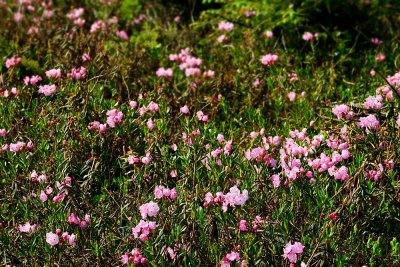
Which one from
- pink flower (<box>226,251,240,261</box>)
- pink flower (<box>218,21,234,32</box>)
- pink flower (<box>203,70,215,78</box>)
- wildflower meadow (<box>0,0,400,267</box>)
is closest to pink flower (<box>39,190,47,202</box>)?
wildflower meadow (<box>0,0,400,267</box>)

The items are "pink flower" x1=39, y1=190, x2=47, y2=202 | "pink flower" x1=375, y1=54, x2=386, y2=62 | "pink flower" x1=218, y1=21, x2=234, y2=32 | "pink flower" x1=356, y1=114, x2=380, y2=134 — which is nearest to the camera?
"pink flower" x1=39, y1=190, x2=47, y2=202

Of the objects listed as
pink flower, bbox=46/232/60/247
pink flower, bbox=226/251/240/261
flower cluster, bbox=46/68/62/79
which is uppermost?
pink flower, bbox=46/232/60/247

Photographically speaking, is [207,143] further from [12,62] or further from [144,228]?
[12,62]

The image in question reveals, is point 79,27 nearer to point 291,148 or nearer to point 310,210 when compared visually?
point 291,148

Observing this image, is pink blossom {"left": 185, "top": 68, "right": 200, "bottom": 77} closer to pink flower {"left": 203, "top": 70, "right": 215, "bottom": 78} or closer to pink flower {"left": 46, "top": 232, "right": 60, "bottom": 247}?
pink flower {"left": 203, "top": 70, "right": 215, "bottom": 78}

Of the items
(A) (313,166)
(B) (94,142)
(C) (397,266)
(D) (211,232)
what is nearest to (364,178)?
(A) (313,166)

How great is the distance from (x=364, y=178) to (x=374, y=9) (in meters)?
3.72

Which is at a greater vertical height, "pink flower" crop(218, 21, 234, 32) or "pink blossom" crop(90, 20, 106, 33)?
"pink blossom" crop(90, 20, 106, 33)

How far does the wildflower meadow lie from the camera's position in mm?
2920

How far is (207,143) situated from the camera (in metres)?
4.03

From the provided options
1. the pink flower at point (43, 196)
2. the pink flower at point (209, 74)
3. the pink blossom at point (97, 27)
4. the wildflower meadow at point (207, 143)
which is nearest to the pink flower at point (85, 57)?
the wildflower meadow at point (207, 143)

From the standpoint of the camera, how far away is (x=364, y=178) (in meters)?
3.17

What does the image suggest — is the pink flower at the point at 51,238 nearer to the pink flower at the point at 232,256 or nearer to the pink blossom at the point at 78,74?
the pink flower at the point at 232,256

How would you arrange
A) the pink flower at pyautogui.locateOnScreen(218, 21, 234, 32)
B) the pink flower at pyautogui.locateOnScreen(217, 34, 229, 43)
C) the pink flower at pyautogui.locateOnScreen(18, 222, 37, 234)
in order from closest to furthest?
the pink flower at pyautogui.locateOnScreen(18, 222, 37, 234)
the pink flower at pyautogui.locateOnScreen(217, 34, 229, 43)
the pink flower at pyautogui.locateOnScreen(218, 21, 234, 32)
